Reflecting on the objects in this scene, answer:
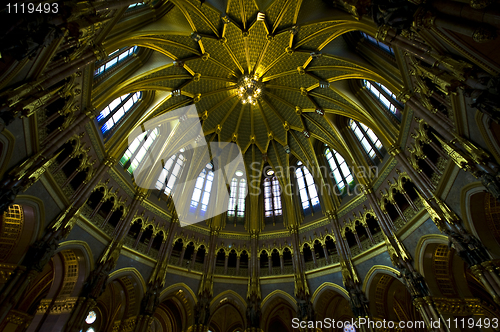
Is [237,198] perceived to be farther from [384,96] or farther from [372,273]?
[384,96]

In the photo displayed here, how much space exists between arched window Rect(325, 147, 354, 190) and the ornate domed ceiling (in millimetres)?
1535

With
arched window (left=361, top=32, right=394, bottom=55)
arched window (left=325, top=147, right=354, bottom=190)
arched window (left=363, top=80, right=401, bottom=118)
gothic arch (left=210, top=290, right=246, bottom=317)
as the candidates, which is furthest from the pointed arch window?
arched window (left=361, top=32, right=394, bottom=55)

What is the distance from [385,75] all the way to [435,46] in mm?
4589

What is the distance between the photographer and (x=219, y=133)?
78.6 ft

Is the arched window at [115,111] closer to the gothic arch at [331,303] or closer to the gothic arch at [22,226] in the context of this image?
the gothic arch at [22,226]

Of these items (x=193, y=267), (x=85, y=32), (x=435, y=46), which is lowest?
(x=193, y=267)

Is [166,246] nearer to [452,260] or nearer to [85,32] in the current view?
[85,32]

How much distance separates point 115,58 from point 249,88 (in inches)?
397

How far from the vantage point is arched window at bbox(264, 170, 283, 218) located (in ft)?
75.9

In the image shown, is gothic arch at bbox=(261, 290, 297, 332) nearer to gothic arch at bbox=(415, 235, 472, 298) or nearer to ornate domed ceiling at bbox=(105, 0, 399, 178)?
gothic arch at bbox=(415, 235, 472, 298)

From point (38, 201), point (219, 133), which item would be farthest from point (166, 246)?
point (219, 133)

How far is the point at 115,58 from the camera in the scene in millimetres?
14469

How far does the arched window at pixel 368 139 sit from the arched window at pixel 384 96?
261 centimetres

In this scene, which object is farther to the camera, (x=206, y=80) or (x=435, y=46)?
(x=206, y=80)
